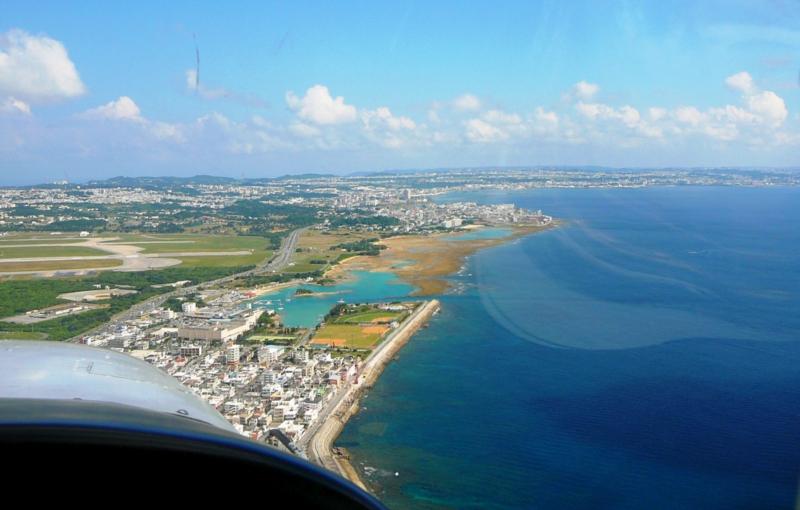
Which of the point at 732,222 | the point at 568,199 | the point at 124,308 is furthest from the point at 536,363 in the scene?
the point at 568,199

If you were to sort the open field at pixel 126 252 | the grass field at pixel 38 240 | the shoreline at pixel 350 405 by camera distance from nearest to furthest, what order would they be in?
A: the shoreline at pixel 350 405 < the open field at pixel 126 252 < the grass field at pixel 38 240

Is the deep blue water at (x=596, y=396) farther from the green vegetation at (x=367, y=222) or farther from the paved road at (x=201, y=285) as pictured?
the green vegetation at (x=367, y=222)

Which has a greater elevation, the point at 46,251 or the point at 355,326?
the point at 46,251

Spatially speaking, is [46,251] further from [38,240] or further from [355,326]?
[355,326]

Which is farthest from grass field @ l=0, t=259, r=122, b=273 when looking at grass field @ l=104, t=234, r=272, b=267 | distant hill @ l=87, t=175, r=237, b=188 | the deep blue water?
distant hill @ l=87, t=175, r=237, b=188

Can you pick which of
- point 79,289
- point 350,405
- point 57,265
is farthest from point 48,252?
point 350,405

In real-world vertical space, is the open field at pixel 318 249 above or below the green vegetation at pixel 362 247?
below

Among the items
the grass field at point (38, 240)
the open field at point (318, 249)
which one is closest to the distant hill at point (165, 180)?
the grass field at point (38, 240)
